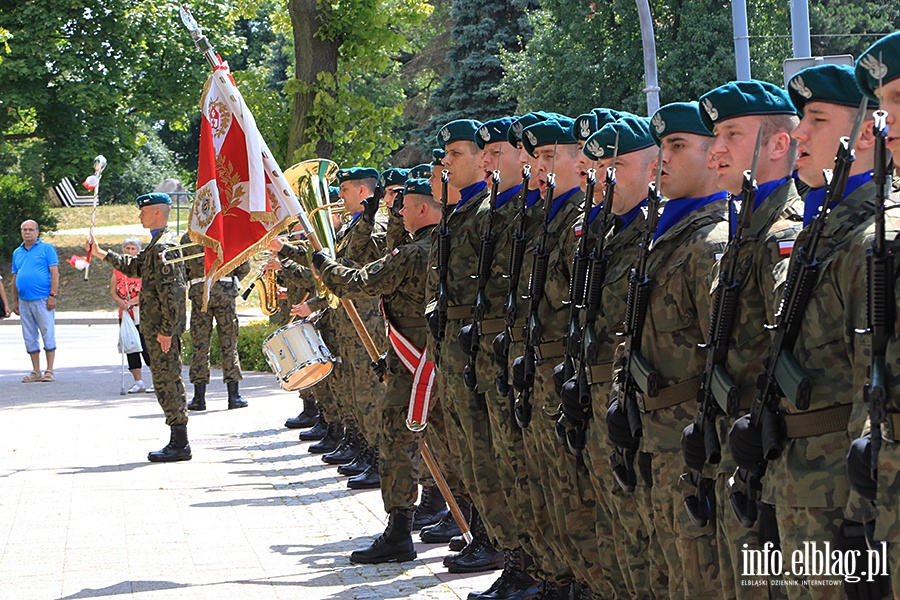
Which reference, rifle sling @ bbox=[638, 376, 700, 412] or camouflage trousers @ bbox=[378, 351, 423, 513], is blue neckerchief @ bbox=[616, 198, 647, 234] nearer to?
rifle sling @ bbox=[638, 376, 700, 412]

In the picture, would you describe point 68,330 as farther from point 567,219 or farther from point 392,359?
point 567,219

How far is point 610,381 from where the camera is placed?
4824mm

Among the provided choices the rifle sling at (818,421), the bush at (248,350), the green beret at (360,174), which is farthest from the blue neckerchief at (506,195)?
the bush at (248,350)

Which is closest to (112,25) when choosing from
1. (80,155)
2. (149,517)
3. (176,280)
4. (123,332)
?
(80,155)

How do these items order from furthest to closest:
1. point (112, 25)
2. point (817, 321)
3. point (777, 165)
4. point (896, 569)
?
point (112, 25) < point (777, 165) < point (817, 321) < point (896, 569)

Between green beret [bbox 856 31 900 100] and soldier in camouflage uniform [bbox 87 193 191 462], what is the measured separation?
8240 millimetres

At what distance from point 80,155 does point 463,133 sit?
74.4 ft

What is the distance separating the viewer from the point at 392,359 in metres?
7.44

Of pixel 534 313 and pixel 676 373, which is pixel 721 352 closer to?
pixel 676 373

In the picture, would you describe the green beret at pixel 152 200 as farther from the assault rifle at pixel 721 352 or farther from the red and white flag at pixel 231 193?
the assault rifle at pixel 721 352

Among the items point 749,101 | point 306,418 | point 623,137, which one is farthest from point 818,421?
point 306,418

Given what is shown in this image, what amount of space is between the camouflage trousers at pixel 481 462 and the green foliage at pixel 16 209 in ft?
99.7

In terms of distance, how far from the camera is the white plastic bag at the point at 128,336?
15.7 m

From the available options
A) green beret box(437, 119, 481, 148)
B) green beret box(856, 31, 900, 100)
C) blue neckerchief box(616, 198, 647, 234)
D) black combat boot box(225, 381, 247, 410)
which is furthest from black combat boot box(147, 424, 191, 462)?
green beret box(856, 31, 900, 100)
